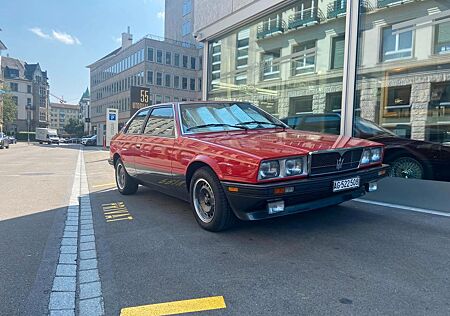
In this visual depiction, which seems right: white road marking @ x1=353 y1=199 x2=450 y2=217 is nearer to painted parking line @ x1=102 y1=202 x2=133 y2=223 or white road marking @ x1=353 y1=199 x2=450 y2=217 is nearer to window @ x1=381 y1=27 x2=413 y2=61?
window @ x1=381 y1=27 x2=413 y2=61

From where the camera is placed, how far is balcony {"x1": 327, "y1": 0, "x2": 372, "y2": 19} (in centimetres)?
690

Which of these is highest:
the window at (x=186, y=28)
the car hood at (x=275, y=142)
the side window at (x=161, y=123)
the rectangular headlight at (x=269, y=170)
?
the window at (x=186, y=28)

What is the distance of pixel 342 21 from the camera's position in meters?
7.57

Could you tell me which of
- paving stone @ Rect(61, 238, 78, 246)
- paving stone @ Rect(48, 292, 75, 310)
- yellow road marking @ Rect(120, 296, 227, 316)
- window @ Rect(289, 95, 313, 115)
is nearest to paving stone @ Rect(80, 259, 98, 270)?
paving stone @ Rect(48, 292, 75, 310)

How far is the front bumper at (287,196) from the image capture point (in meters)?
3.48

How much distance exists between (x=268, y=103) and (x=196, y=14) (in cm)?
459

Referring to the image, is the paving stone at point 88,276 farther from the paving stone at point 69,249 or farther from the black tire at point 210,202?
the black tire at point 210,202

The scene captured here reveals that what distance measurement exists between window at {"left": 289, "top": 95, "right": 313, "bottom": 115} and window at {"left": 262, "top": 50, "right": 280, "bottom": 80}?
4.52ft

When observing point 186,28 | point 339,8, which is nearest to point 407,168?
point 339,8

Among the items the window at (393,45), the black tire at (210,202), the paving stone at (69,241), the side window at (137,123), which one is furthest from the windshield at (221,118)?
the window at (393,45)

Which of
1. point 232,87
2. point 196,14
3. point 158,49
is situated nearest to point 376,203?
point 232,87

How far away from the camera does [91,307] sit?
258cm

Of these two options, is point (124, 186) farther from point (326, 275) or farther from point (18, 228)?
point (326, 275)

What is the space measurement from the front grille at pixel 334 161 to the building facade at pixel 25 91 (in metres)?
85.6
